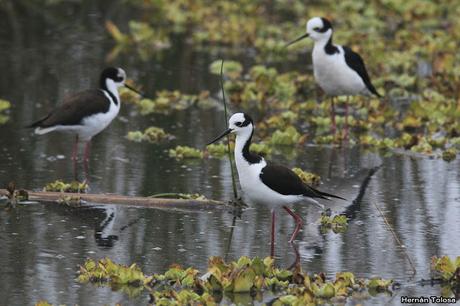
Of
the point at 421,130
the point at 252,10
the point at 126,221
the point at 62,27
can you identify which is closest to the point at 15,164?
the point at 126,221

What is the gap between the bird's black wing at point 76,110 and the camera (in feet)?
40.7

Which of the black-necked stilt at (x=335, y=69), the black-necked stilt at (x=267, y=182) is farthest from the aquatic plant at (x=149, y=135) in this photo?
the black-necked stilt at (x=267, y=182)

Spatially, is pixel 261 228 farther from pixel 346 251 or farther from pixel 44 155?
pixel 44 155

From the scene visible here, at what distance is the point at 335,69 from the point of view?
47.0ft

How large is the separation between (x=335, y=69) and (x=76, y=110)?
3.57 metres

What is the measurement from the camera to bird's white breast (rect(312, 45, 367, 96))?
46.9ft

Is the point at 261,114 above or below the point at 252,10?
below

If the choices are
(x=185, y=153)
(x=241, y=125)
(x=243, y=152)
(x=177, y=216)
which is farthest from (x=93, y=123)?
(x=243, y=152)

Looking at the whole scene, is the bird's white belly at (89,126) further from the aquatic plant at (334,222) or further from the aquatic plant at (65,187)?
the aquatic plant at (334,222)

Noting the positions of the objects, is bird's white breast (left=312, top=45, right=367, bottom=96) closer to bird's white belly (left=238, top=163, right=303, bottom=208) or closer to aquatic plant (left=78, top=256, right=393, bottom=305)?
bird's white belly (left=238, top=163, right=303, bottom=208)

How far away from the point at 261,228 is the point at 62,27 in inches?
479

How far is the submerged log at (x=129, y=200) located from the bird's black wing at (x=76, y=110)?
1.70m

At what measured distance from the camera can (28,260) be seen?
29.3 ft

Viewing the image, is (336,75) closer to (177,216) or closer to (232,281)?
(177,216)
